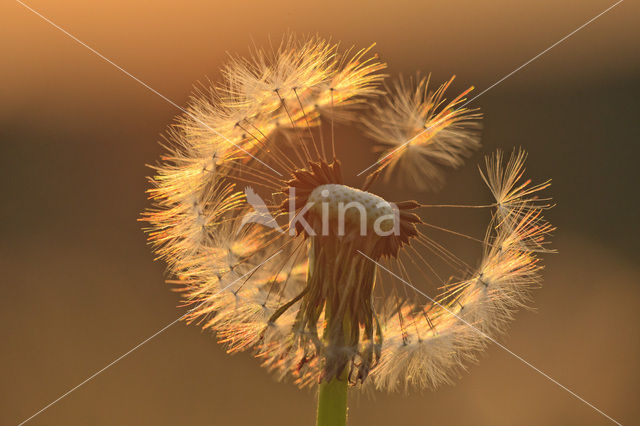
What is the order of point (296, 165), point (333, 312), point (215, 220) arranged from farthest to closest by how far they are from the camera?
point (215, 220)
point (296, 165)
point (333, 312)

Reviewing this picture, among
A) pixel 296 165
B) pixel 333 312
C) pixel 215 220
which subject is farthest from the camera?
pixel 215 220

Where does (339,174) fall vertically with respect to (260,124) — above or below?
below

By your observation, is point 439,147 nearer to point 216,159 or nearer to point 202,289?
point 216,159

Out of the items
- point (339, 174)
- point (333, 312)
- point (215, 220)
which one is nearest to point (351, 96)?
point (339, 174)

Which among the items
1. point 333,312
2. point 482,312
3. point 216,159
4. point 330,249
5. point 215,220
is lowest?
point 482,312

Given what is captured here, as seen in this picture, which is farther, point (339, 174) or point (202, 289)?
point (202, 289)
